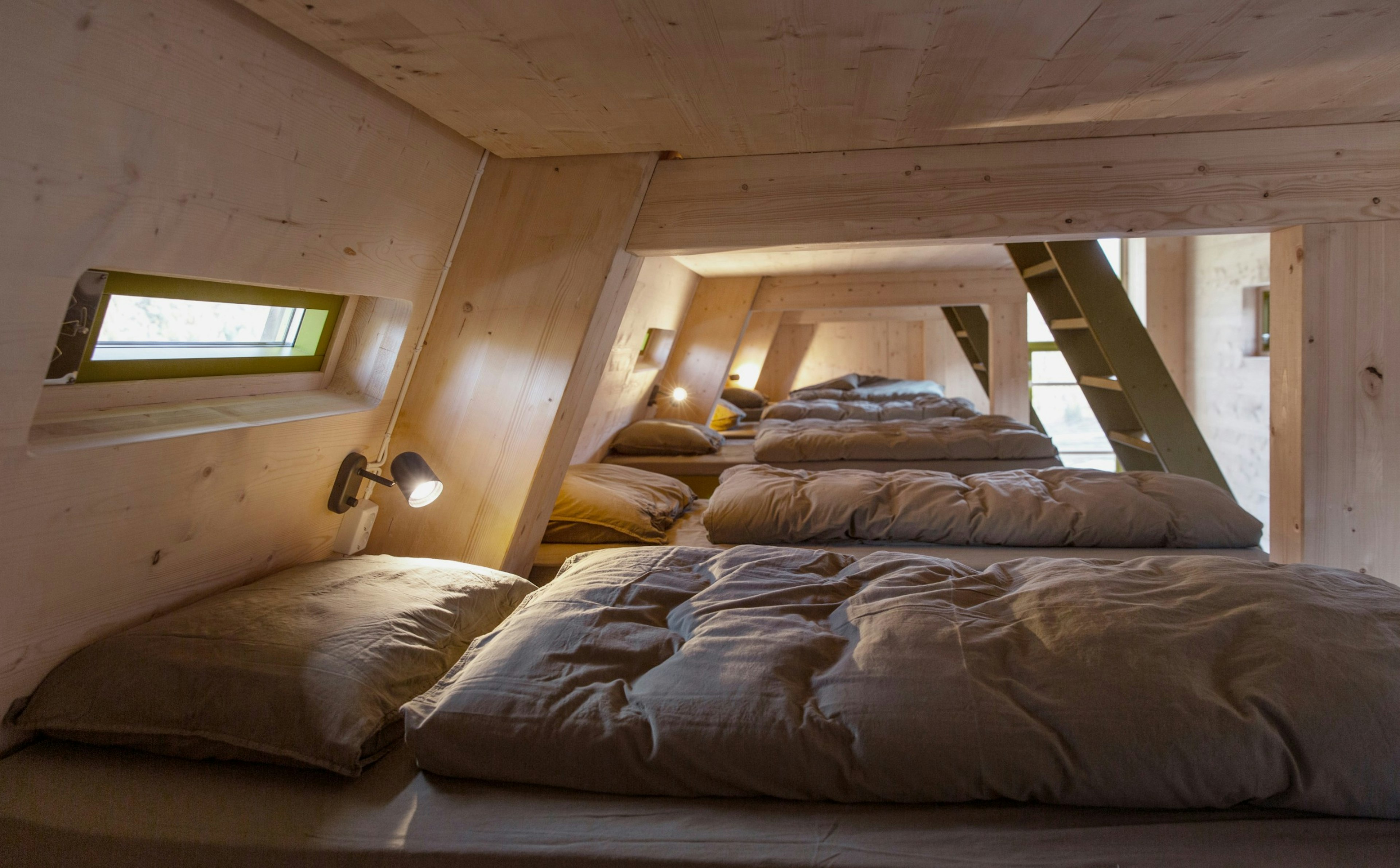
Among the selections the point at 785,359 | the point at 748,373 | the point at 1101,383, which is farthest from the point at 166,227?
the point at 785,359

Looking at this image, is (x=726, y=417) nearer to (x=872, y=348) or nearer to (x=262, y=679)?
(x=872, y=348)

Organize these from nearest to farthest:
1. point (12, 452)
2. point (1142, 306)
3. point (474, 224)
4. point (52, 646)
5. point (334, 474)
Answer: point (12, 452)
point (52, 646)
point (334, 474)
point (474, 224)
point (1142, 306)

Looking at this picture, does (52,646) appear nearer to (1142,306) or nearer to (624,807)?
(624,807)

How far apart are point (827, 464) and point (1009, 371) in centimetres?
Answer: 230

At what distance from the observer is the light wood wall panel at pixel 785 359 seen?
8.53 m

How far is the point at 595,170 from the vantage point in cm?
212

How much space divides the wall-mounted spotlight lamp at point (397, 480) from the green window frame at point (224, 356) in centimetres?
27

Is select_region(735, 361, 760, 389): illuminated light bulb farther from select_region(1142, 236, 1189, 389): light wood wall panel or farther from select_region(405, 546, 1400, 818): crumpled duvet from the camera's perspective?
select_region(405, 546, 1400, 818): crumpled duvet

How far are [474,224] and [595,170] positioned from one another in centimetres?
35

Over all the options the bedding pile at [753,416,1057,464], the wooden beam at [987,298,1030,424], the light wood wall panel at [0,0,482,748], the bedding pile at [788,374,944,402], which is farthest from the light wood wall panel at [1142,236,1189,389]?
the light wood wall panel at [0,0,482,748]

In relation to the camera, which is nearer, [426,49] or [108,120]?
[108,120]

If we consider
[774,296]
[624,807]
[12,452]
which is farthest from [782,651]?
[774,296]

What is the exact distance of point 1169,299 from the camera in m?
7.00

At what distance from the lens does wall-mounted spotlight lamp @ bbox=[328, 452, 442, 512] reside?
1.77 m
